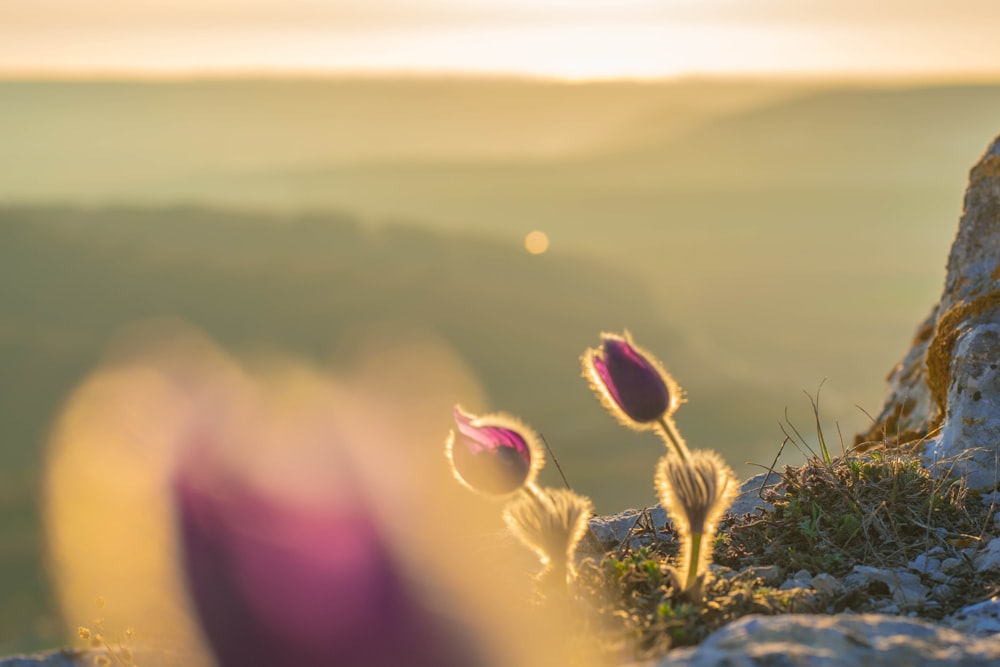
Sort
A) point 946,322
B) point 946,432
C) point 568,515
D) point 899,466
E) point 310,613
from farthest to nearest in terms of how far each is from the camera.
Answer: point 946,322, point 946,432, point 899,466, point 568,515, point 310,613

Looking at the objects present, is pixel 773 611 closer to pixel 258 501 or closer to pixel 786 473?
pixel 786 473

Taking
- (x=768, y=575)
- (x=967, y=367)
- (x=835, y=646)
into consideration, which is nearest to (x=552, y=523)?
(x=768, y=575)

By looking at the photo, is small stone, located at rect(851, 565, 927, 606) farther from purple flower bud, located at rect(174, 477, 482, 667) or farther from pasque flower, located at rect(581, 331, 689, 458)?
purple flower bud, located at rect(174, 477, 482, 667)

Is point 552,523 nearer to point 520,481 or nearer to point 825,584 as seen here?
point 520,481

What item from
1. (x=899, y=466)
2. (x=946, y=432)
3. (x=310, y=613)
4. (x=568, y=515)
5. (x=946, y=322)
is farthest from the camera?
(x=946, y=322)

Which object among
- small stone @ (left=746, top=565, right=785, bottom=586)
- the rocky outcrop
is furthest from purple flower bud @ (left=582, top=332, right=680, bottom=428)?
the rocky outcrop

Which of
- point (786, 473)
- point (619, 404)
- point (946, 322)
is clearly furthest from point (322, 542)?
point (946, 322)
